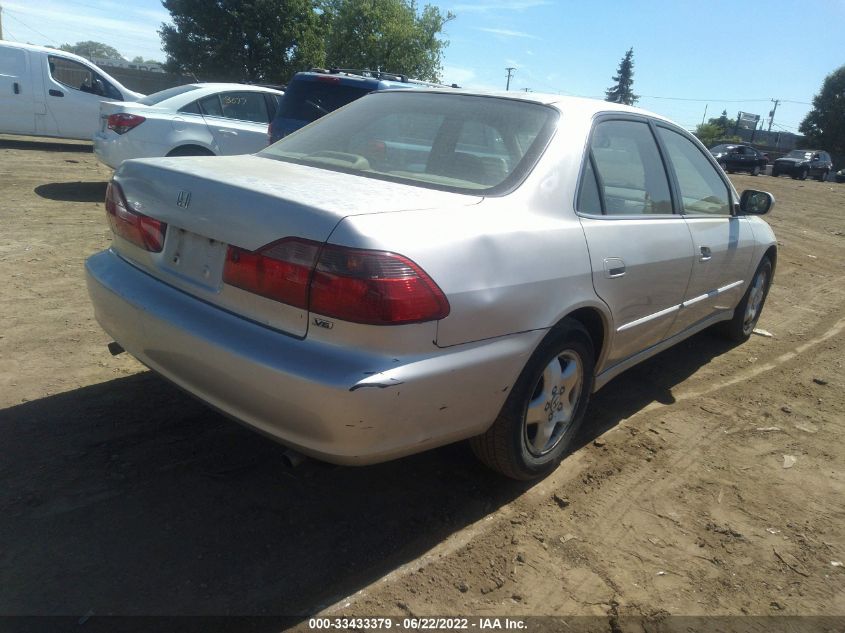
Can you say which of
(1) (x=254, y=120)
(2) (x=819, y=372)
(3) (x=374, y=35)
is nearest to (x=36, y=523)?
(2) (x=819, y=372)

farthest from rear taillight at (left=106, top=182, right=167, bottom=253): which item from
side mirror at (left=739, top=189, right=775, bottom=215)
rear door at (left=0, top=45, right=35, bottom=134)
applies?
rear door at (left=0, top=45, right=35, bottom=134)

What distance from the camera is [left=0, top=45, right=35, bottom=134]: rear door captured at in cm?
1226

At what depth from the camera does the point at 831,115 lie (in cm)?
5000

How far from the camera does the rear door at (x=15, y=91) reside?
12.3 metres

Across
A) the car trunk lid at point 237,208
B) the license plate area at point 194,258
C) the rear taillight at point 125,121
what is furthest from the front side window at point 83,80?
the license plate area at point 194,258

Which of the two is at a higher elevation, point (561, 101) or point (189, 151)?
point (561, 101)

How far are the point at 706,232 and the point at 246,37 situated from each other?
32.4 meters

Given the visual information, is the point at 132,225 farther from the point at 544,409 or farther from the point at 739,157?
the point at 739,157

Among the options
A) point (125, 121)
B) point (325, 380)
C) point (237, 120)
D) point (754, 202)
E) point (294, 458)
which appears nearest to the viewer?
point (325, 380)

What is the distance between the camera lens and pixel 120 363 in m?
4.04

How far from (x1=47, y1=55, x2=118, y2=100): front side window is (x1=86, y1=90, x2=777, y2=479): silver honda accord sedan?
10762 millimetres

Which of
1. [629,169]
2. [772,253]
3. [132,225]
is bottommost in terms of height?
[772,253]

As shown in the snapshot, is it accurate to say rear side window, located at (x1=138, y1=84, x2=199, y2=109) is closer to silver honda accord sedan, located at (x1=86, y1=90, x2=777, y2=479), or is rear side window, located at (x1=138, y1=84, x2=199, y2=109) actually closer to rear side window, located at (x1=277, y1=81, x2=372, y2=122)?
rear side window, located at (x1=277, y1=81, x2=372, y2=122)

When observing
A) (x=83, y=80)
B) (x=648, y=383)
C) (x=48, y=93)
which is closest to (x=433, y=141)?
(x=648, y=383)
